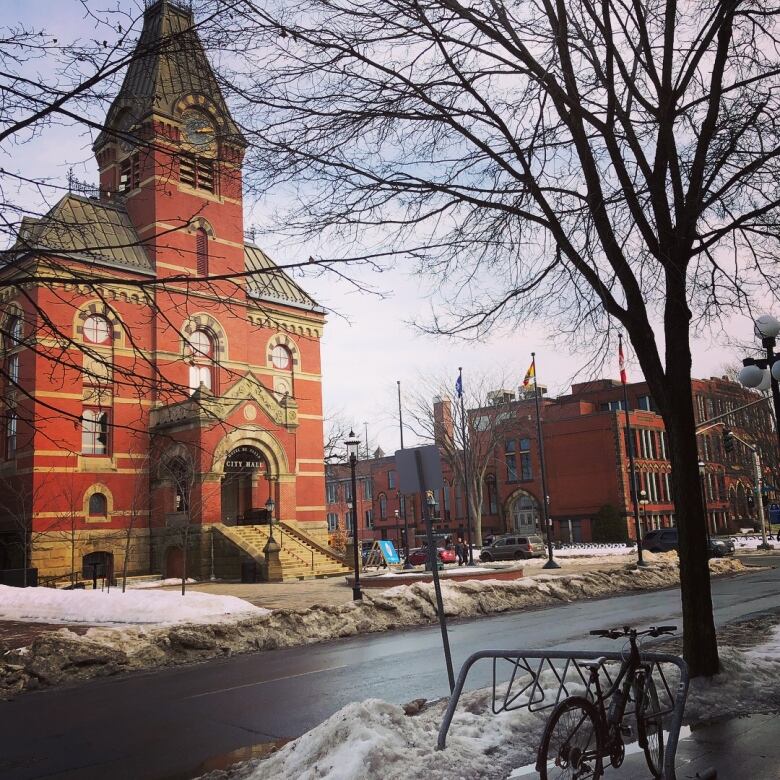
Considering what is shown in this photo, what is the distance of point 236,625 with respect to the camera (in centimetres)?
1466

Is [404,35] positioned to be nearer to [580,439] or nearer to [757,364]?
[757,364]

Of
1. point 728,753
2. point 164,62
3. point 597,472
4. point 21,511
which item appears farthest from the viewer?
point 597,472

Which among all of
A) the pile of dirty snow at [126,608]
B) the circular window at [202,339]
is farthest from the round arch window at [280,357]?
the pile of dirty snow at [126,608]

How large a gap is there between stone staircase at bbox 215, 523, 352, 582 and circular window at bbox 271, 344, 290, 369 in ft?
31.5

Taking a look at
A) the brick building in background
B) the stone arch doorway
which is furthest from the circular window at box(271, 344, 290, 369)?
the brick building in background

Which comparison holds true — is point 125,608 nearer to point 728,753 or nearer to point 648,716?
point 728,753

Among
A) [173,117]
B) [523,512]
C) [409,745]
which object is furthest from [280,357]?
[409,745]

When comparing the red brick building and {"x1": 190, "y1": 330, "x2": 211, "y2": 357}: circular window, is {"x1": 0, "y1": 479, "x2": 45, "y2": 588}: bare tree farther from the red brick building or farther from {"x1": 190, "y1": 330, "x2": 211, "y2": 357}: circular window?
{"x1": 190, "y1": 330, "x2": 211, "y2": 357}: circular window

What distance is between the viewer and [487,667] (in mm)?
10680

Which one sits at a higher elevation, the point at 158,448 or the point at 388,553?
the point at 158,448

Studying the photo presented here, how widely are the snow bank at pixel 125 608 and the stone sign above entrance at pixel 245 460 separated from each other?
1408 cm

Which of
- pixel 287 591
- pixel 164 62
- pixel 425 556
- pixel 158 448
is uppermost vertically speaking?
pixel 164 62

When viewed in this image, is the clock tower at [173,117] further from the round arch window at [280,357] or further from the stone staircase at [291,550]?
the round arch window at [280,357]

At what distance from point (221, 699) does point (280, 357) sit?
32979 mm
